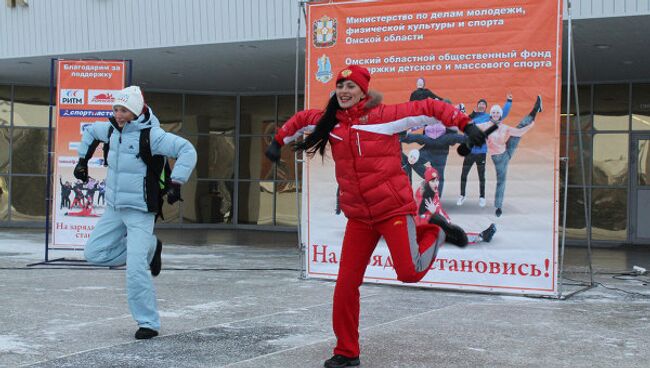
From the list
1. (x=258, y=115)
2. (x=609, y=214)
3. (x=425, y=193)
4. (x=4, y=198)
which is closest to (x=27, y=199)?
(x=4, y=198)

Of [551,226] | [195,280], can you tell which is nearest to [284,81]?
[195,280]

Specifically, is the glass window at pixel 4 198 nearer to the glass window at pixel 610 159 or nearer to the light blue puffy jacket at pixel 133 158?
the glass window at pixel 610 159

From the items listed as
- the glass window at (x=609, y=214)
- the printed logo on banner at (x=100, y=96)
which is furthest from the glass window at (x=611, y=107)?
the printed logo on banner at (x=100, y=96)

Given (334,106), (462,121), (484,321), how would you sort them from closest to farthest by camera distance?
(462,121), (334,106), (484,321)

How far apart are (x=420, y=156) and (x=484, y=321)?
7.81 ft

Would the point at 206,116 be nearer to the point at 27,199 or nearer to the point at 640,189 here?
the point at 27,199

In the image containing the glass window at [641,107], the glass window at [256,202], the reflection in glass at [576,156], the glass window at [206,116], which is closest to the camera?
the glass window at [641,107]

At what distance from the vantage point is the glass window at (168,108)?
2220cm

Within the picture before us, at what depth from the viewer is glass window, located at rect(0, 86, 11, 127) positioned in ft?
70.9

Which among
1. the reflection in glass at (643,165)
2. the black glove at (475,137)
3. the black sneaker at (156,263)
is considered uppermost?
the reflection in glass at (643,165)

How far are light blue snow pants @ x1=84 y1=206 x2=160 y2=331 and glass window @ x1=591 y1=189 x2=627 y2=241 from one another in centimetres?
1439

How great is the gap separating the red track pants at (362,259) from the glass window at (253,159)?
16.8 m

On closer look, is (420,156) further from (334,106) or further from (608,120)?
(608,120)

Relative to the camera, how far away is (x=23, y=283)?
921cm
